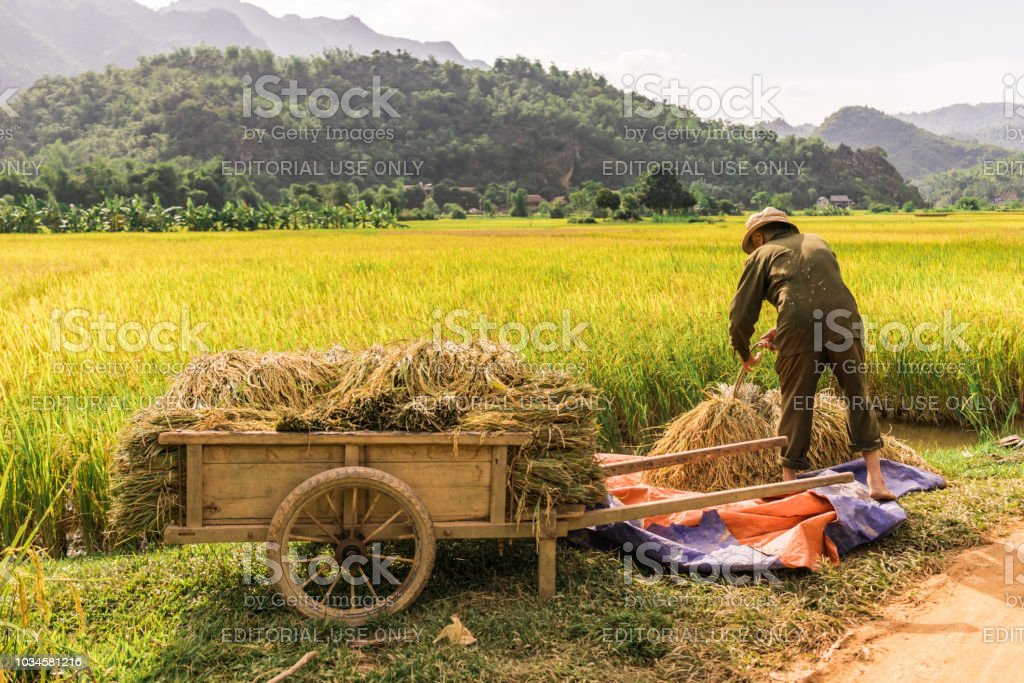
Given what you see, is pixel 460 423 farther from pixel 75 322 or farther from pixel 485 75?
pixel 485 75

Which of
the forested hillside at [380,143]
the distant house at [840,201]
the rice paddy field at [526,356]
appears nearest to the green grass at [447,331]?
the rice paddy field at [526,356]

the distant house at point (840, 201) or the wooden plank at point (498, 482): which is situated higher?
the distant house at point (840, 201)

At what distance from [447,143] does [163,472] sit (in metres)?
63.5

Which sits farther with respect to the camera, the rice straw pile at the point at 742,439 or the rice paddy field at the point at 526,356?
the rice straw pile at the point at 742,439

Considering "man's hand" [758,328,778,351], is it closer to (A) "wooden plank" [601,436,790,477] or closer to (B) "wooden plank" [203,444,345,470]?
(A) "wooden plank" [601,436,790,477]

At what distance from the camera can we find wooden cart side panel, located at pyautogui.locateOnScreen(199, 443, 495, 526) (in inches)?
112

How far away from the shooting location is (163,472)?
9.42 ft

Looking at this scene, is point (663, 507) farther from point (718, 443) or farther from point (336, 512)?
point (718, 443)

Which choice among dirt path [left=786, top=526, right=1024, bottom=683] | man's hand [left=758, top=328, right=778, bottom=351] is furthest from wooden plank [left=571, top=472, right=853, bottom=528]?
man's hand [left=758, top=328, right=778, bottom=351]

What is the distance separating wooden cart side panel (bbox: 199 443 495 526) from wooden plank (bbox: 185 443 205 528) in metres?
0.02

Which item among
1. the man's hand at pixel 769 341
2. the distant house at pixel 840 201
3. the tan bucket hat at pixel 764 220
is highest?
the distant house at pixel 840 201

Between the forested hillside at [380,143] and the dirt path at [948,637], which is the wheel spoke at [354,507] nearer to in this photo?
the dirt path at [948,637]

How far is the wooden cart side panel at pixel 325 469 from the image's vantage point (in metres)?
2.84

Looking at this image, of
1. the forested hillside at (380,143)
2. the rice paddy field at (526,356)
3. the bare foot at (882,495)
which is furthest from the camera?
the forested hillside at (380,143)
